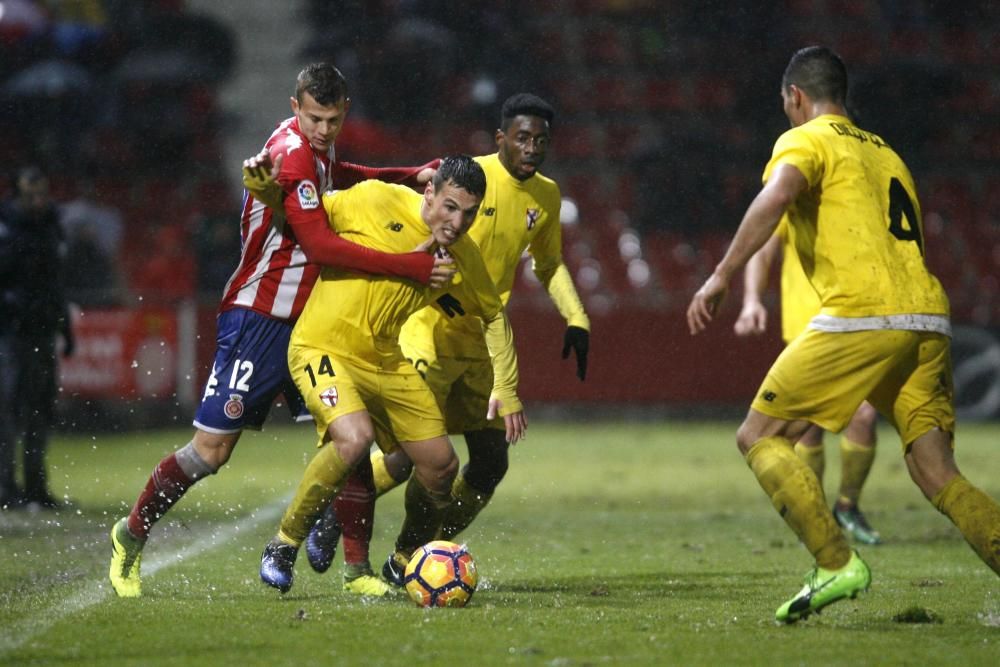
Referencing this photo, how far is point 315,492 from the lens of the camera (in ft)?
20.1

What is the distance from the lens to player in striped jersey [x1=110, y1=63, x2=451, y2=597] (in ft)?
21.2

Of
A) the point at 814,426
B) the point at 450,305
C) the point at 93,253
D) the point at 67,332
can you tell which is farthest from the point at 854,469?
the point at 93,253

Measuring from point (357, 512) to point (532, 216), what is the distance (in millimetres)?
1591

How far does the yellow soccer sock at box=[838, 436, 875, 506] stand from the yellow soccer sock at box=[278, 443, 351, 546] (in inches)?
160

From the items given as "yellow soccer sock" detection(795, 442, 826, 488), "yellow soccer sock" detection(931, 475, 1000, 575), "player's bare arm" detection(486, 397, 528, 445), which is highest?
"yellow soccer sock" detection(931, 475, 1000, 575)

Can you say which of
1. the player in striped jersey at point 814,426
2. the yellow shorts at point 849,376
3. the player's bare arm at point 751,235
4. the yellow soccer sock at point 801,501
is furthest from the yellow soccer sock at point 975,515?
the player in striped jersey at point 814,426

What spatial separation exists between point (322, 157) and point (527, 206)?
104 cm

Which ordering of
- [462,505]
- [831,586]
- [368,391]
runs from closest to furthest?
[831,586] < [368,391] < [462,505]

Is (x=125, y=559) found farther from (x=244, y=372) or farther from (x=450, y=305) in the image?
(x=450, y=305)

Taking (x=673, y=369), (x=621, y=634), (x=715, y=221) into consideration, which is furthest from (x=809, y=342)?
(x=715, y=221)

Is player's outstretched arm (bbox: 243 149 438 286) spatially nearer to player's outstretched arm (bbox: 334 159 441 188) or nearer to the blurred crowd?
player's outstretched arm (bbox: 334 159 441 188)

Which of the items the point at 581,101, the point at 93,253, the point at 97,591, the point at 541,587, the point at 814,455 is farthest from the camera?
the point at 581,101

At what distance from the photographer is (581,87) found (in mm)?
22875

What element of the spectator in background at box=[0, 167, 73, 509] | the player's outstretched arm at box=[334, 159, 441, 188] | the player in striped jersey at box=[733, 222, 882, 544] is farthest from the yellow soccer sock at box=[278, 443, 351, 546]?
the spectator in background at box=[0, 167, 73, 509]
